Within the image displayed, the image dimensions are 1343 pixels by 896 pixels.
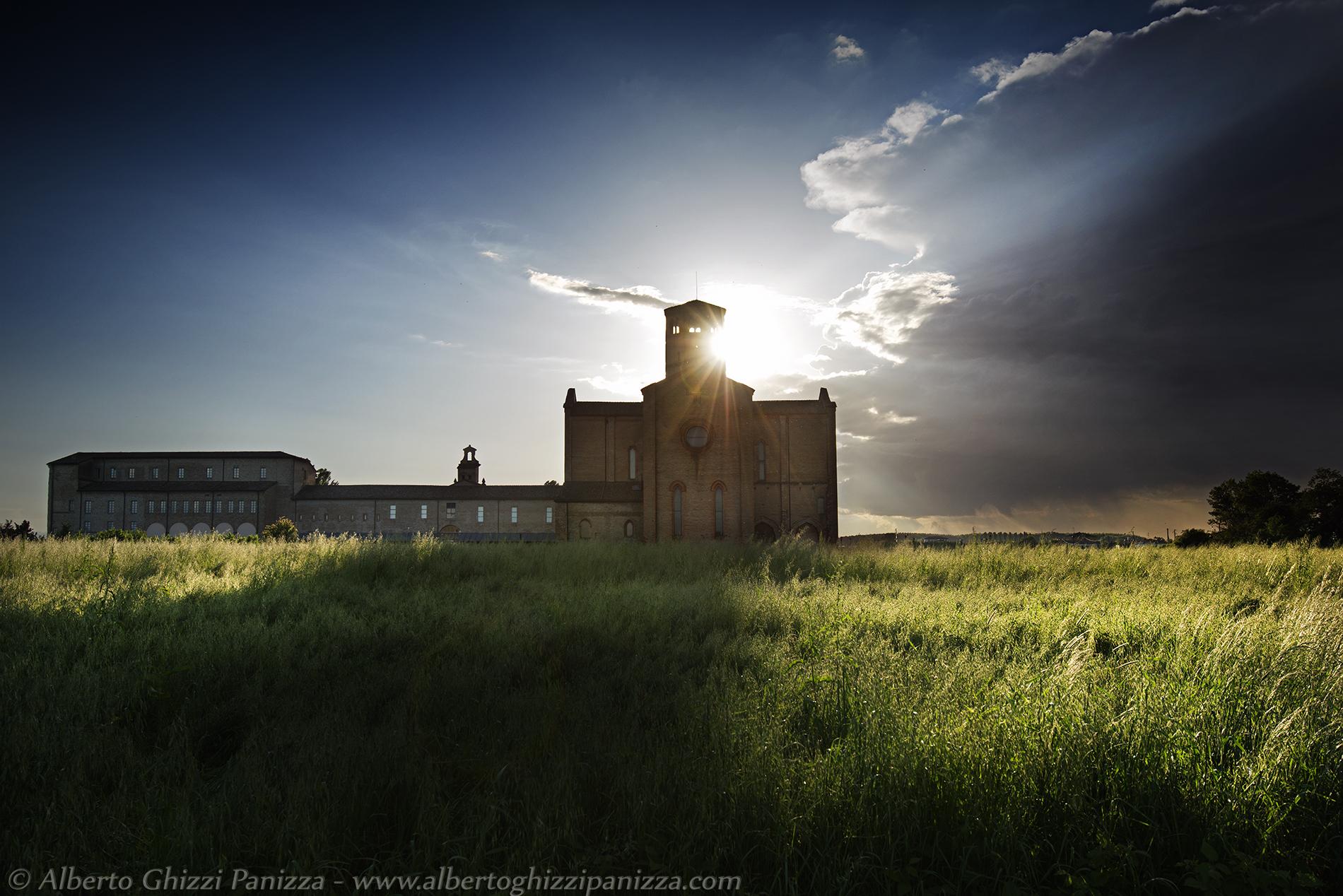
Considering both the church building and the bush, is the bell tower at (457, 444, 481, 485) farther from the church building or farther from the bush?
the bush

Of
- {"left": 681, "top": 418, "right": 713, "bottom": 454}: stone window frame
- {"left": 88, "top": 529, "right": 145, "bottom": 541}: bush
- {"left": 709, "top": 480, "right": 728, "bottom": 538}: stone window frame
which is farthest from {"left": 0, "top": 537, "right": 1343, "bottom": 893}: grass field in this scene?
{"left": 681, "top": 418, "right": 713, "bottom": 454}: stone window frame

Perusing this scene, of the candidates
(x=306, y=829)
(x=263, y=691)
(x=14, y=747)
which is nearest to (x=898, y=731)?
(x=306, y=829)

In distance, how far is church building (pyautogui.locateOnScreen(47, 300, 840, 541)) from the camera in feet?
117

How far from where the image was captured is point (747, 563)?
1555 cm

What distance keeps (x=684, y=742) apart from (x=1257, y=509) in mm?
38732

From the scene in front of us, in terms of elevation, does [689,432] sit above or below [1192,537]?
above

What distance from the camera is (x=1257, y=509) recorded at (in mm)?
31797

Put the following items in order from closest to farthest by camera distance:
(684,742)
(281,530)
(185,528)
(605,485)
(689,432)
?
(684,742) → (689,432) → (281,530) → (605,485) → (185,528)

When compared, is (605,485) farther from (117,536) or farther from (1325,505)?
(1325,505)

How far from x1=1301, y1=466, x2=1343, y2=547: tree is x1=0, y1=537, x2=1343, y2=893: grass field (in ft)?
89.0

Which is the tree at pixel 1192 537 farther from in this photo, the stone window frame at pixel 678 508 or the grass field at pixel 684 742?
the grass field at pixel 684 742

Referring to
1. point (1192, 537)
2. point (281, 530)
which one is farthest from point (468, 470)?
point (1192, 537)

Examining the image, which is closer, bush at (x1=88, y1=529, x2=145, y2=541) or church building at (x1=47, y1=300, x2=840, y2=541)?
bush at (x1=88, y1=529, x2=145, y2=541)

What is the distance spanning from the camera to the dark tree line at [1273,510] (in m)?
28.1
